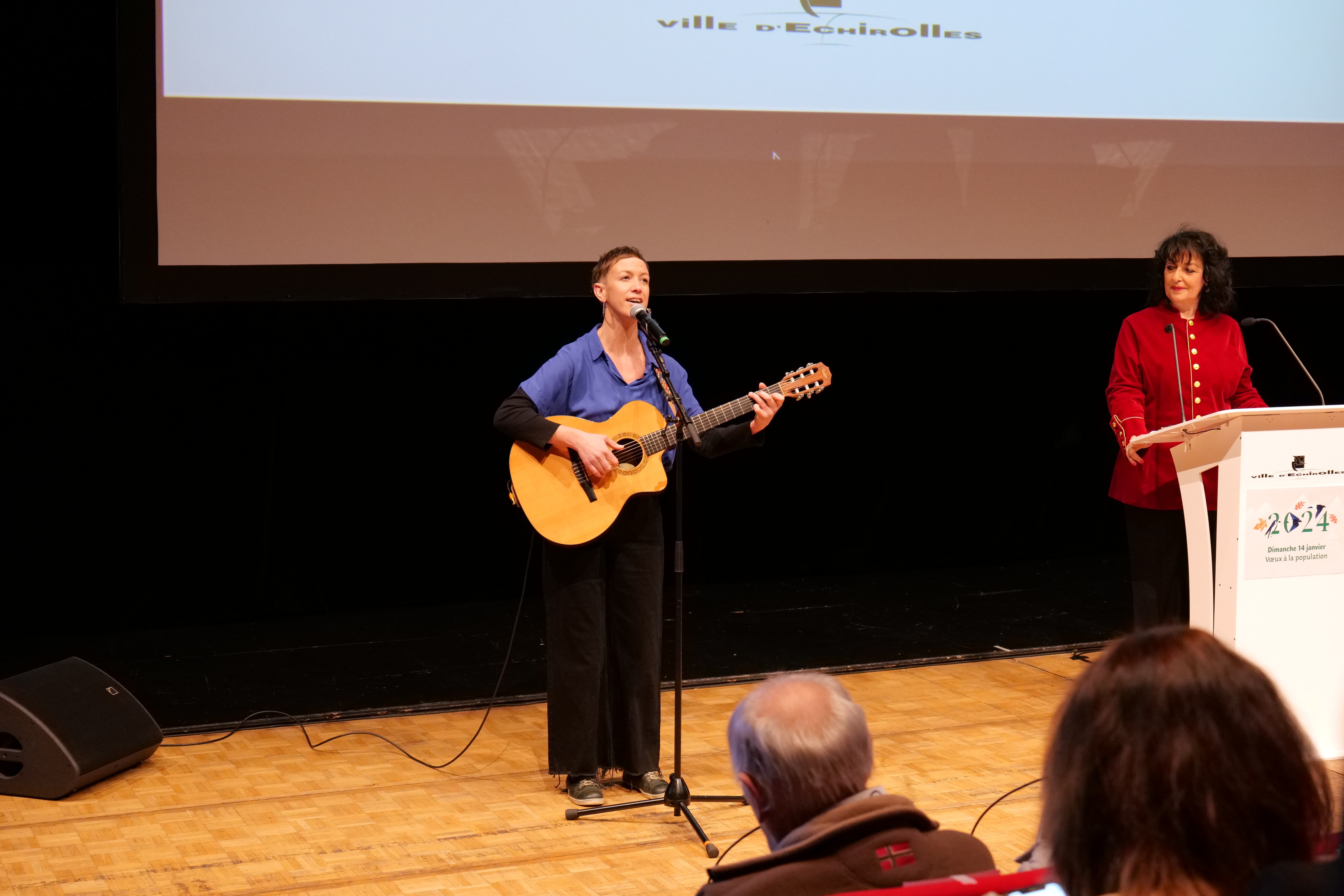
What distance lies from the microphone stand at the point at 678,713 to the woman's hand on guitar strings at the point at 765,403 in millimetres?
188

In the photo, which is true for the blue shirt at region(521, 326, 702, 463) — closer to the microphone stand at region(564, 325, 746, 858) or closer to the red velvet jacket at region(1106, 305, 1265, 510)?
the microphone stand at region(564, 325, 746, 858)

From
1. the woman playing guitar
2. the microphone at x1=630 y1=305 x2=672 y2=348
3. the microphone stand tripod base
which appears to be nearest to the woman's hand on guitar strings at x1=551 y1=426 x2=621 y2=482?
the woman playing guitar

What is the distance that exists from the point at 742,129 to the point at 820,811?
412 centimetres

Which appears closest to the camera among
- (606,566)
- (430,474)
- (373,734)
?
(606,566)

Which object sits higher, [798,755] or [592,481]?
[592,481]

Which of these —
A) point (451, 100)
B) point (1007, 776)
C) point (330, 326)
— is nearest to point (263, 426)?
point (330, 326)

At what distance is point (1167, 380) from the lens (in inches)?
189

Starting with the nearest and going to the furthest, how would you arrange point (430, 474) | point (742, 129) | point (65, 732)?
point (65, 732)
point (742, 129)
point (430, 474)

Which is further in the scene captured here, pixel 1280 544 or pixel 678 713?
pixel 1280 544

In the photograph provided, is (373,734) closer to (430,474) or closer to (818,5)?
(430,474)

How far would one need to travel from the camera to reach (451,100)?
17.2ft

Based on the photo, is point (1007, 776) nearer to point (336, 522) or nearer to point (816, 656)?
point (816, 656)

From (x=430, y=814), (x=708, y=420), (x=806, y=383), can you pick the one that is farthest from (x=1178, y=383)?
(x=430, y=814)

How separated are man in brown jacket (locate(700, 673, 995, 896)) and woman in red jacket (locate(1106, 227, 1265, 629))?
3.10 metres
